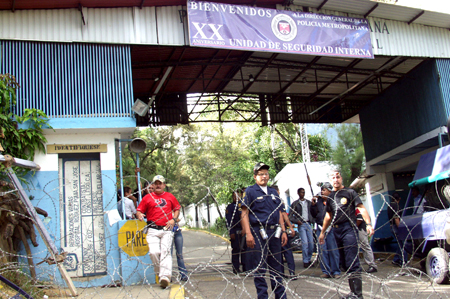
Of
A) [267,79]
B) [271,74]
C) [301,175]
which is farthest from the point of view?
[301,175]

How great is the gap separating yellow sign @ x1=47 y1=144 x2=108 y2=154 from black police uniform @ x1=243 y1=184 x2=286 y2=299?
4166 millimetres

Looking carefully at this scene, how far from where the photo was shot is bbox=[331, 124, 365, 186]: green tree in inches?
830

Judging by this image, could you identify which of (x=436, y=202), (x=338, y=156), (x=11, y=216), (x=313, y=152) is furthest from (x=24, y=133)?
(x=313, y=152)

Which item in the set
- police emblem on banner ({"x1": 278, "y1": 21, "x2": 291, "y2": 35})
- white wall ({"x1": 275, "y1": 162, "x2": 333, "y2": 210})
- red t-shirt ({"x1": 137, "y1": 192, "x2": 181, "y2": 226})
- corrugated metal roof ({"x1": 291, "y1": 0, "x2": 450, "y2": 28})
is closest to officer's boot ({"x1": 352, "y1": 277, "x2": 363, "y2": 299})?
red t-shirt ({"x1": 137, "y1": 192, "x2": 181, "y2": 226})

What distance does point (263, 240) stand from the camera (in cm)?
513

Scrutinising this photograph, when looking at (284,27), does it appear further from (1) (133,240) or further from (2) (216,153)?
(2) (216,153)

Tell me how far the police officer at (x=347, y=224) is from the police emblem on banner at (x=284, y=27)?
4974mm

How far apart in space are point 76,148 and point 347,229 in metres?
5.36

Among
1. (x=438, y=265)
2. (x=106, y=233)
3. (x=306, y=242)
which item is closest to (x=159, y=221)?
(x=106, y=233)

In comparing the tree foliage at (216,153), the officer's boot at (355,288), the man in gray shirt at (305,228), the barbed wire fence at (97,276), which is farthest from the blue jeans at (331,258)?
the tree foliage at (216,153)

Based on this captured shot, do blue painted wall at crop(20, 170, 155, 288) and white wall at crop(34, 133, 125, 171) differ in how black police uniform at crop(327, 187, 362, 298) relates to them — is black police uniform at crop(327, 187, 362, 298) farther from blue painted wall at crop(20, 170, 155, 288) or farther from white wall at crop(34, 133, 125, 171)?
white wall at crop(34, 133, 125, 171)

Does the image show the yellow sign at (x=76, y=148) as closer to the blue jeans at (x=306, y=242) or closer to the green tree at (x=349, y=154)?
the blue jeans at (x=306, y=242)

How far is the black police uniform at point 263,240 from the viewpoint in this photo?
4867 millimetres

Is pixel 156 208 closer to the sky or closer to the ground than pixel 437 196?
closer to the sky
